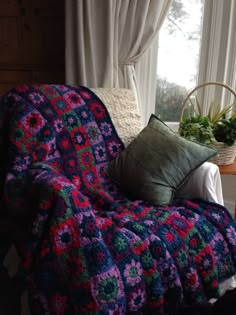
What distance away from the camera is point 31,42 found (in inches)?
90.0

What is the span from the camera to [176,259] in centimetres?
126

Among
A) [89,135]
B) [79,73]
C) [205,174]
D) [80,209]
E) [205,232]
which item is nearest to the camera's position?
[80,209]

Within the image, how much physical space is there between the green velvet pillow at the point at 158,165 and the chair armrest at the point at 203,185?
5cm

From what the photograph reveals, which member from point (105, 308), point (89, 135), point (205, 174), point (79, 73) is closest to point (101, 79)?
point (79, 73)

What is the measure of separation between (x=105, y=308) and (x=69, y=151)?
0.78m

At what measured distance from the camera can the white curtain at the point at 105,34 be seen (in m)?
2.09

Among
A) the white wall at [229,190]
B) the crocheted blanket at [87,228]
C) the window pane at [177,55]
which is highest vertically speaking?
the window pane at [177,55]

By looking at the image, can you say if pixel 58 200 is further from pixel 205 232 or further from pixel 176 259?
pixel 205 232

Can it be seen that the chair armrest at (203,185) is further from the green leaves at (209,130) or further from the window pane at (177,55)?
the window pane at (177,55)

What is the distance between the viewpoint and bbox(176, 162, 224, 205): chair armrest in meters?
1.56

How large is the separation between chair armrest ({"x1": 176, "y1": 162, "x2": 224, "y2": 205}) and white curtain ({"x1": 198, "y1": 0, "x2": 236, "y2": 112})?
0.95 metres

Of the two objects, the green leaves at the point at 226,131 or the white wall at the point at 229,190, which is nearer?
the green leaves at the point at 226,131

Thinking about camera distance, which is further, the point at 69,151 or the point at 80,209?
the point at 69,151

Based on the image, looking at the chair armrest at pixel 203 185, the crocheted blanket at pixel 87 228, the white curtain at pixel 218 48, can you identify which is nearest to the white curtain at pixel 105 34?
the white curtain at pixel 218 48
